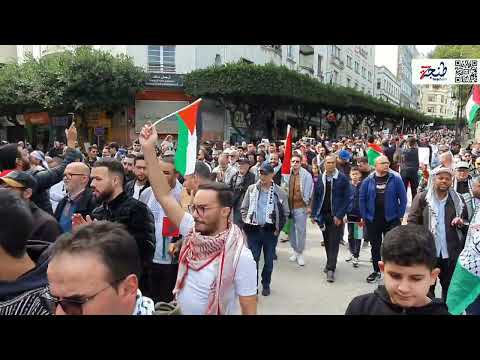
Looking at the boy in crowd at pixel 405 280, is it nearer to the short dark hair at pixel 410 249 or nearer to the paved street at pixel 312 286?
the short dark hair at pixel 410 249

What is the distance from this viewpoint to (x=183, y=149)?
3969mm

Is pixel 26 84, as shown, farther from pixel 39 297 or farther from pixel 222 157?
pixel 39 297

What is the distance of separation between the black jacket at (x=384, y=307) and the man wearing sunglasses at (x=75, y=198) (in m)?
2.56

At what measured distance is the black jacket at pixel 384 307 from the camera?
1.85m

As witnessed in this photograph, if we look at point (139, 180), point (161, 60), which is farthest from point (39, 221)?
point (161, 60)

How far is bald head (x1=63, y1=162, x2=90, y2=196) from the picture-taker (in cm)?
383

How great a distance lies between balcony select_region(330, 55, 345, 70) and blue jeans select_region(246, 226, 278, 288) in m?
39.0

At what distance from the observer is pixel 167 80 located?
2347cm

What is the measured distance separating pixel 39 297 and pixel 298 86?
81.4 ft

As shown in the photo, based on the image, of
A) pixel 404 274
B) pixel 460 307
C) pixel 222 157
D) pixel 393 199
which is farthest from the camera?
pixel 222 157

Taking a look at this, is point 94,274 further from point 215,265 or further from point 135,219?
point 135,219

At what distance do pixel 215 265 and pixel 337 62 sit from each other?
44.1 metres
